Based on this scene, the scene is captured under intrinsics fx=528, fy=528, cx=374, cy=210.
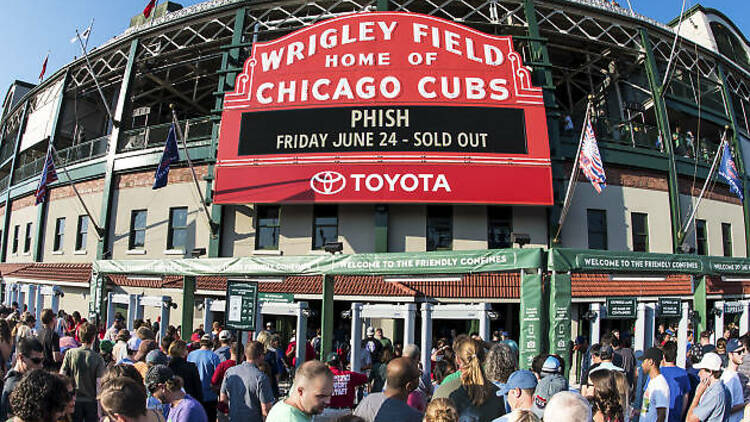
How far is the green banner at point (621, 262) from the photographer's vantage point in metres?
10.3

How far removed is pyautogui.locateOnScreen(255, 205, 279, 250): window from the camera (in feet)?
59.7

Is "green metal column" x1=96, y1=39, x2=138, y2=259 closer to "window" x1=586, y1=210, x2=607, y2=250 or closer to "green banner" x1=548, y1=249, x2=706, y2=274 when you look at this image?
"green banner" x1=548, y1=249, x2=706, y2=274

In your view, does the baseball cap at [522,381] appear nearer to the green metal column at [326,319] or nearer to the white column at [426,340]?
the white column at [426,340]

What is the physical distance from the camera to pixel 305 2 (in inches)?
790

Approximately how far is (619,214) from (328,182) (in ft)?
33.8

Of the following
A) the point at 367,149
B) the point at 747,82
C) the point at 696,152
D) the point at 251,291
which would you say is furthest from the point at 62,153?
the point at 747,82

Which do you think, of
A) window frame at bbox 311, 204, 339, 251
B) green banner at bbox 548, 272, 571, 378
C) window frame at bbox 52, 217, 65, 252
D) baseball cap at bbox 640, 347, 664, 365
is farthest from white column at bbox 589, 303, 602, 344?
window frame at bbox 52, 217, 65, 252

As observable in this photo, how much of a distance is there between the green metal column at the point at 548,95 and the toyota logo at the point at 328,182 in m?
6.88

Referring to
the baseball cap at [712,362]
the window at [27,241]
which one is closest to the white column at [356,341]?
the baseball cap at [712,362]

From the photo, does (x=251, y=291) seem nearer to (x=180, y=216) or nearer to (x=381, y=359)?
(x=381, y=359)

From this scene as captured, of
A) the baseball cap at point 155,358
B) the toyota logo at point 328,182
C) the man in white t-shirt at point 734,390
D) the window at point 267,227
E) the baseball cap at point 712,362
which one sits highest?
the toyota logo at point 328,182

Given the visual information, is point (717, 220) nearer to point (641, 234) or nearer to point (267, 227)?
point (641, 234)

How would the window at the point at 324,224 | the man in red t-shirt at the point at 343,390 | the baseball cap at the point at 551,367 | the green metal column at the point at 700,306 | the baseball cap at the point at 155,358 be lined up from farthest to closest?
the window at the point at 324,224
the green metal column at the point at 700,306
the man in red t-shirt at the point at 343,390
the baseball cap at the point at 155,358
the baseball cap at the point at 551,367

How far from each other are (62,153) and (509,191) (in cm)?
2149
